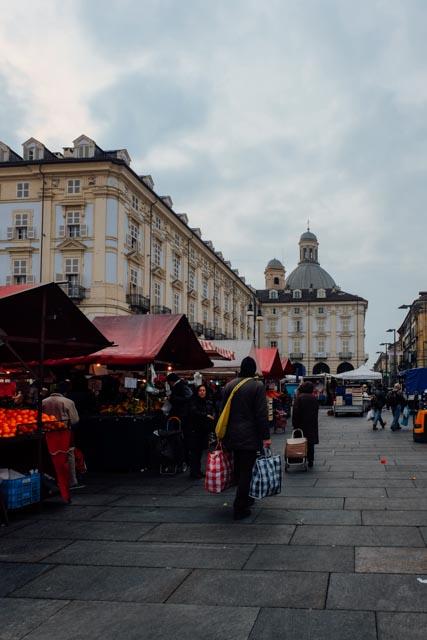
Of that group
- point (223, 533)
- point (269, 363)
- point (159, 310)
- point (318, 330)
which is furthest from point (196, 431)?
point (318, 330)

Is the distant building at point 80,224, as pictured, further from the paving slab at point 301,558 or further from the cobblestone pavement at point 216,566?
the paving slab at point 301,558

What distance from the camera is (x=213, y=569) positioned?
18.8 feet

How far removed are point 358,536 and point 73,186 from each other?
3835cm

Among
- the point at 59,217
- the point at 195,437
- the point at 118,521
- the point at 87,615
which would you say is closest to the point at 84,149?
the point at 59,217

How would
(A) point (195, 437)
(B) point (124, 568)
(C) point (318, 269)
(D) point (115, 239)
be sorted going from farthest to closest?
(C) point (318, 269)
(D) point (115, 239)
(A) point (195, 437)
(B) point (124, 568)

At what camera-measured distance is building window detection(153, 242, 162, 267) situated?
159 ft

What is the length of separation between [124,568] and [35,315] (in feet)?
15.0

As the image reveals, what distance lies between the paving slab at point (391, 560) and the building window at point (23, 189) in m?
40.5

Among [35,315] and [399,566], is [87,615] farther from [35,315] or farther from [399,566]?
[35,315]

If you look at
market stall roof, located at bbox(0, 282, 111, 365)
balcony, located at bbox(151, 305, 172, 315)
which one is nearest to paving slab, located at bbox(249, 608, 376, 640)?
market stall roof, located at bbox(0, 282, 111, 365)

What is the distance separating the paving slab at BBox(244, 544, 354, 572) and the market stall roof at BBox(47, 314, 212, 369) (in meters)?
6.54

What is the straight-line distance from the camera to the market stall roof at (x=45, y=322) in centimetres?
867

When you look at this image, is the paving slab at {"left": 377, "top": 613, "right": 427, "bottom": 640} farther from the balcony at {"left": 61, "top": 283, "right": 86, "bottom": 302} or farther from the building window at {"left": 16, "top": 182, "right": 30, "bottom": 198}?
the building window at {"left": 16, "top": 182, "right": 30, "bottom": 198}

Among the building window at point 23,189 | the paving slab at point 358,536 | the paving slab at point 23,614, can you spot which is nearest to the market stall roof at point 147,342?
the paving slab at point 358,536
